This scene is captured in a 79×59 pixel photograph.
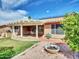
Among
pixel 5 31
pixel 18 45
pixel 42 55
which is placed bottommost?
pixel 42 55

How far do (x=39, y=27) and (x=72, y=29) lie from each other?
1078 cm

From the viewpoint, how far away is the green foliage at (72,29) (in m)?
7.45

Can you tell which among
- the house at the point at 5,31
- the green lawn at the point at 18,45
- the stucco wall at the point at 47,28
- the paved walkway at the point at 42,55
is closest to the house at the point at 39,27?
the stucco wall at the point at 47,28

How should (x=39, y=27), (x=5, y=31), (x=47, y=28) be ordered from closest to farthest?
1. (x=47, y=28)
2. (x=39, y=27)
3. (x=5, y=31)

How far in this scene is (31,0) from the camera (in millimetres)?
13578

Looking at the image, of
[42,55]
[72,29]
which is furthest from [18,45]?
[72,29]

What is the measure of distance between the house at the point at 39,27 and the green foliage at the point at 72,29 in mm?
7197

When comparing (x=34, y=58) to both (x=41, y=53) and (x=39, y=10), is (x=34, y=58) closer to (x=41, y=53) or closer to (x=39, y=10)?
(x=41, y=53)

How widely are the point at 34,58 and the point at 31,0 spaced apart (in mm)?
6262

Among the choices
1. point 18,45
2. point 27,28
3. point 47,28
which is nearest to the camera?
point 18,45

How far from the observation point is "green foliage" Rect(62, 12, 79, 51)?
24.5ft

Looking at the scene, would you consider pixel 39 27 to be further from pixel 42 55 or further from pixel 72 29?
pixel 72 29

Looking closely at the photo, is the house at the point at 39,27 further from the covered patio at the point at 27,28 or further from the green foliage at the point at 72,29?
the green foliage at the point at 72,29

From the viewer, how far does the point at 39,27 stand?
715 inches
